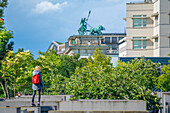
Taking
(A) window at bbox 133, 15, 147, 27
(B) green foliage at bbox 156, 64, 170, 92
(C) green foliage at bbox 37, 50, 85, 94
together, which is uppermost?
(A) window at bbox 133, 15, 147, 27

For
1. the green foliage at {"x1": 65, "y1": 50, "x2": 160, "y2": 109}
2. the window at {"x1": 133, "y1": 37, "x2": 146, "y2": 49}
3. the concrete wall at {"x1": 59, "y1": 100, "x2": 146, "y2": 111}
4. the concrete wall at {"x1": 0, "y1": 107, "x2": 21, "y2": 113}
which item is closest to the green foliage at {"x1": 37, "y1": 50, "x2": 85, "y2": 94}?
the window at {"x1": 133, "y1": 37, "x2": 146, "y2": 49}

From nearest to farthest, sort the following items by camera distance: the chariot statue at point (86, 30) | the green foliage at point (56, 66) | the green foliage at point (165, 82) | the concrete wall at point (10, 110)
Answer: the concrete wall at point (10, 110)
the green foliage at point (165, 82)
the green foliage at point (56, 66)
the chariot statue at point (86, 30)

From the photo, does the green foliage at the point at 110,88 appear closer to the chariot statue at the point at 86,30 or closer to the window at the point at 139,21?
the window at the point at 139,21

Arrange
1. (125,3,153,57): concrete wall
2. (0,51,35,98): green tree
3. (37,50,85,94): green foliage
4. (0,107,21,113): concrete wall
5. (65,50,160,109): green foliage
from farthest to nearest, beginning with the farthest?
(125,3,153,57): concrete wall, (37,50,85,94): green foliage, (0,51,35,98): green tree, (65,50,160,109): green foliage, (0,107,21,113): concrete wall

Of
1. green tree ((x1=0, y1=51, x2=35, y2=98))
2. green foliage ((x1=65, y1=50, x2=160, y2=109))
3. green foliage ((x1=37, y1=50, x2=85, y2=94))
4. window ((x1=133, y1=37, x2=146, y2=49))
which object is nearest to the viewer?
green foliage ((x1=65, y1=50, x2=160, y2=109))

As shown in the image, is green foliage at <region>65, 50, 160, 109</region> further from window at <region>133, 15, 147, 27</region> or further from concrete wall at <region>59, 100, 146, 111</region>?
window at <region>133, 15, 147, 27</region>

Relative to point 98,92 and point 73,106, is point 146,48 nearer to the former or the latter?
point 98,92

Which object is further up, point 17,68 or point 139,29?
point 139,29

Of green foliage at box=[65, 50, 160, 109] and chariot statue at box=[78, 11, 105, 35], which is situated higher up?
chariot statue at box=[78, 11, 105, 35]

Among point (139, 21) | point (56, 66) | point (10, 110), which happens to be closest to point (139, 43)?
point (139, 21)

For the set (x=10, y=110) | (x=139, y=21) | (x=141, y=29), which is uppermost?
(x=139, y=21)

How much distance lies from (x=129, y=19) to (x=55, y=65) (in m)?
17.0

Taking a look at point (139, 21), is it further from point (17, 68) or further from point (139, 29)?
point (17, 68)

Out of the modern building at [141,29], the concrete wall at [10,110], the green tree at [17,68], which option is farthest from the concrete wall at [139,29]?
the concrete wall at [10,110]
